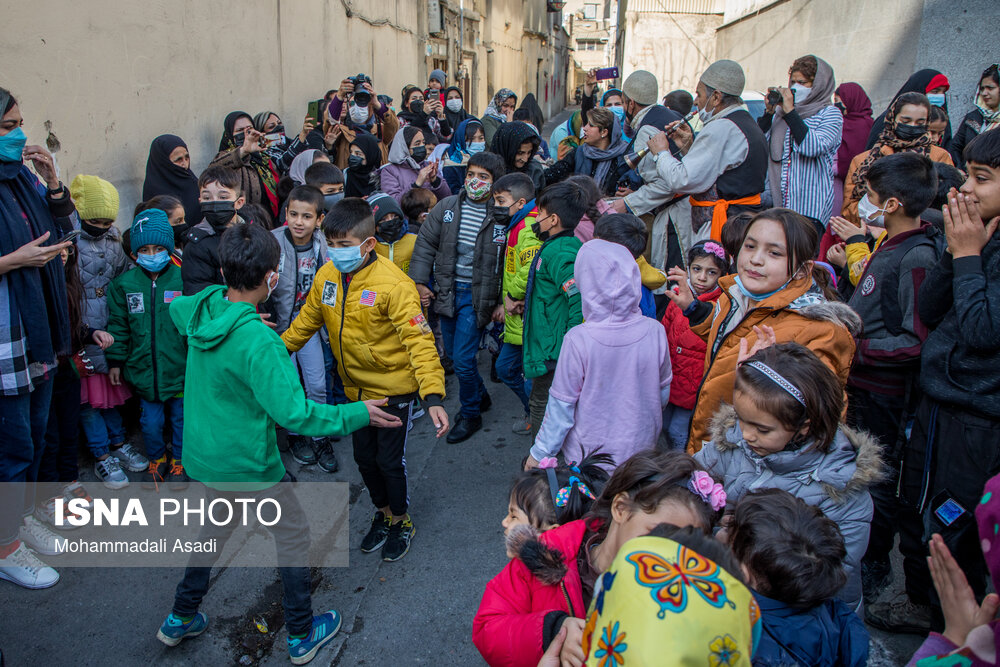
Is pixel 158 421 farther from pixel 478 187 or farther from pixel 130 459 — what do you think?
pixel 478 187

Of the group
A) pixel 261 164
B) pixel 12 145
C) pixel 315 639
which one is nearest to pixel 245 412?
pixel 315 639

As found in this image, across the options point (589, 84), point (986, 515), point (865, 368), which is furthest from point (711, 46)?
point (986, 515)

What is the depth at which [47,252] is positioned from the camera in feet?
9.53

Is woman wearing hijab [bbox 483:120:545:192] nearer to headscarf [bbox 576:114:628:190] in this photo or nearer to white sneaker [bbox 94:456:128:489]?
headscarf [bbox 576:114:628:190]

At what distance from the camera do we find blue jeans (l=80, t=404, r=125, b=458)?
160 inches

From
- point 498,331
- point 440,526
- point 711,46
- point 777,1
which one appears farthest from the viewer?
point 711,46

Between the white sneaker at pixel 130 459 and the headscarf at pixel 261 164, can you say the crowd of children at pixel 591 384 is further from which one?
the headscarf at pixel 261 164

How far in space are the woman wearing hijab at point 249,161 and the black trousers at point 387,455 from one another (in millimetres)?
2616

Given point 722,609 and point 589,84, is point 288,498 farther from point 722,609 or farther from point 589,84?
point 589,84

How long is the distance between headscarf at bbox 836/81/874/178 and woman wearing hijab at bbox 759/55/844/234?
4.07 feet

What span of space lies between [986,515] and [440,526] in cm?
280

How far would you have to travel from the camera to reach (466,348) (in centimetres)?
468

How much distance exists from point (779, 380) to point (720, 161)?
2710mm

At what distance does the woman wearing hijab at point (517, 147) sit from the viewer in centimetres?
586
